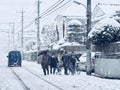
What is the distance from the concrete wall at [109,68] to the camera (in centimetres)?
2675

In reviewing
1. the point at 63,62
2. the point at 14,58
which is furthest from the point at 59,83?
the point at 14,58

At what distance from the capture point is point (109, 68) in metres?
27.4

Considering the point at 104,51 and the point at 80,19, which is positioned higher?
the point at 80,19

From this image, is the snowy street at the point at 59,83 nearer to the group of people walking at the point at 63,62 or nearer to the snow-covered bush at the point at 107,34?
the group of people walking at the point at 63,62

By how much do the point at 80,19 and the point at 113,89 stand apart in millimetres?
52607

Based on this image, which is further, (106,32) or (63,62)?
(106,32)

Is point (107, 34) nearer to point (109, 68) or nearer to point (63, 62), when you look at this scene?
point (63, 62)

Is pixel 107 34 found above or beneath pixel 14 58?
above

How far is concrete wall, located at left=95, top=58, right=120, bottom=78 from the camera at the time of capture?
26750 millimetres

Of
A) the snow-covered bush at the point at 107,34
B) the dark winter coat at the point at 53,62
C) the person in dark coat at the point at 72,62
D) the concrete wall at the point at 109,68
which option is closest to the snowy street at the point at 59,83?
the concrete wall at the point at 109,68

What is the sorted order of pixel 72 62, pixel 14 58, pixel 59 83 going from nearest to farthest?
pixel 59 83 < pixel 72 62 < pixel 14 58

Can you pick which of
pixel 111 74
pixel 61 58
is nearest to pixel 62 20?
pixel 61 58

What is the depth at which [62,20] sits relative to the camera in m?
75.1

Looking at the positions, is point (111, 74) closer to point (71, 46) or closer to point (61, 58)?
point (61, 58)
